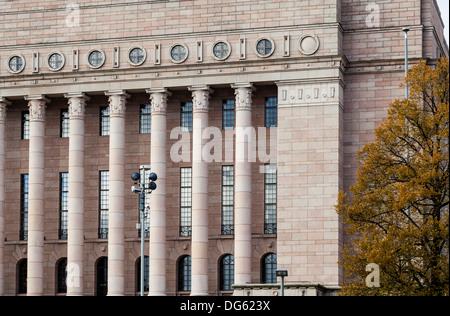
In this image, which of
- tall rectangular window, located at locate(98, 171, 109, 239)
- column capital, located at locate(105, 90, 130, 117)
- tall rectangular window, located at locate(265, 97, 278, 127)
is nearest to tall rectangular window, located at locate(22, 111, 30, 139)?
tall rectangular window, located at locate(98, 171, 109, 239)

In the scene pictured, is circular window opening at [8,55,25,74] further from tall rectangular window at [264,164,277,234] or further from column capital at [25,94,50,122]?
tall rectangular window at [264,164,277,234]

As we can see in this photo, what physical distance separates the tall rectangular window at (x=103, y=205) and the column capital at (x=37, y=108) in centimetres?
516

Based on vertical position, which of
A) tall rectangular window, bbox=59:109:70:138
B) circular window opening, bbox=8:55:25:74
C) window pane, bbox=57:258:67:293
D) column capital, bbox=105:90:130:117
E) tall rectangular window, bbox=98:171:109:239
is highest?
circular window opening, bbox=8:55:25:74

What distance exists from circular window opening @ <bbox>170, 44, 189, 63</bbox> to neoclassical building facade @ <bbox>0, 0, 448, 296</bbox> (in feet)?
0.28

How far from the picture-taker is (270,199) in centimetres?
6353

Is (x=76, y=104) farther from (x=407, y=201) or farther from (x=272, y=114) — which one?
(x=407, y=201)

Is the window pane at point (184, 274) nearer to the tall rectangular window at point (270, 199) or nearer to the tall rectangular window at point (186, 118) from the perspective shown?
the tall rectangular window at point (270, 199)

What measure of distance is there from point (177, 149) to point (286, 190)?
27.1ft

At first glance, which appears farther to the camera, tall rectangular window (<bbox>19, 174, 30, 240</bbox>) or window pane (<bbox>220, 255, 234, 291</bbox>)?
tall rectangular window (<bbox>19, 174, 30, 240</bbox>)

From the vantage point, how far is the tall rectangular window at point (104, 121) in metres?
67.5

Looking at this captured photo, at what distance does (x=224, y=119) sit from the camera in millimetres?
65062

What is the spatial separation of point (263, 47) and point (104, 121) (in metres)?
11.9

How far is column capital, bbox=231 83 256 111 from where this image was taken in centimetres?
6244

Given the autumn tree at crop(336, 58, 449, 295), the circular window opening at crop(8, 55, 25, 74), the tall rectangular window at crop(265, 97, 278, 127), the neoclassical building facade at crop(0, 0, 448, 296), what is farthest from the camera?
the circular window opening at crop(8, 55, 25, 74)
